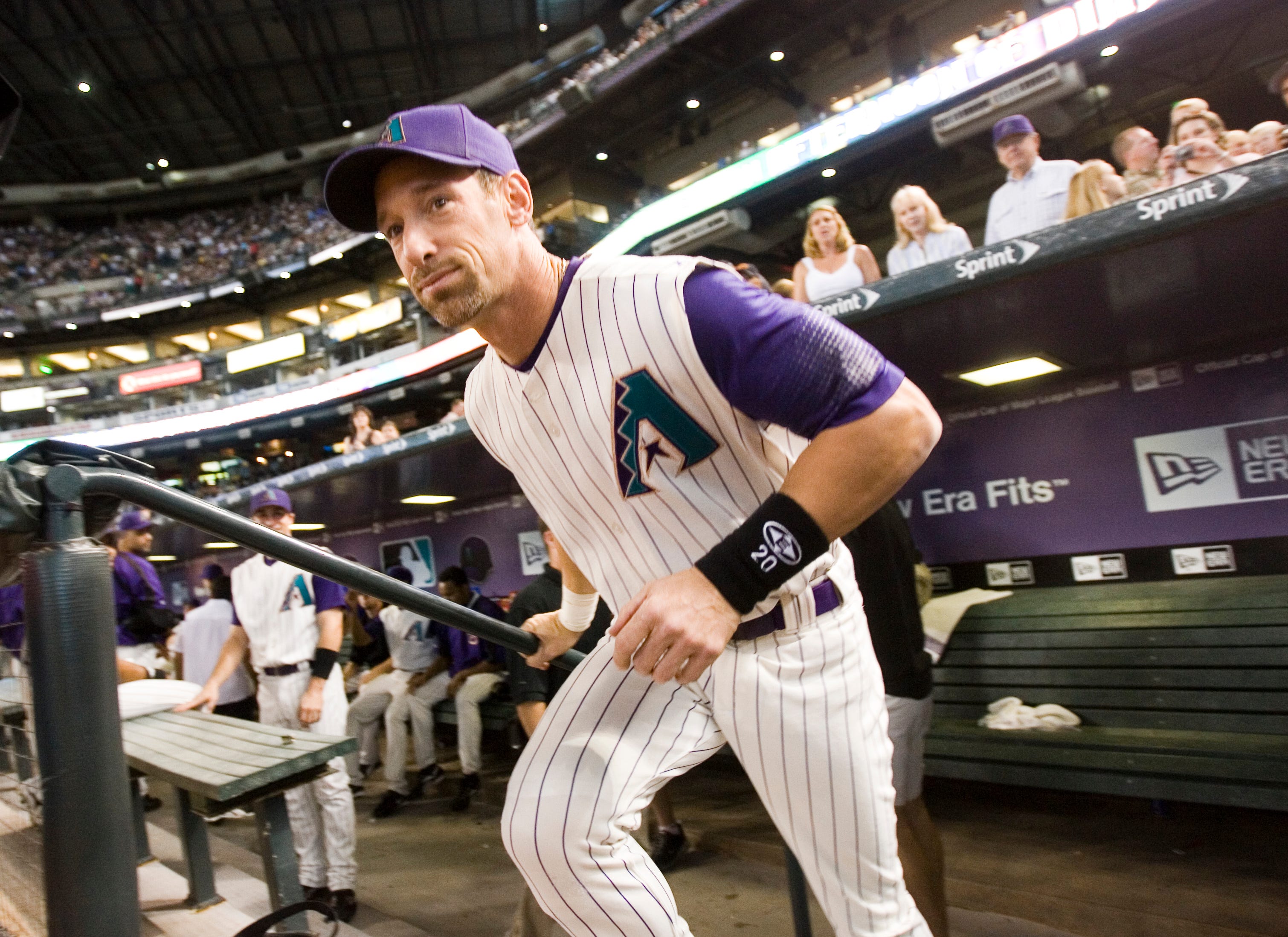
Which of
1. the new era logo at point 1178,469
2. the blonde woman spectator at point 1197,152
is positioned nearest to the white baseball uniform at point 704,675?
the blonde woman spectator at point 1197,152

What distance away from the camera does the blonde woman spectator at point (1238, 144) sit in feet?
13.7

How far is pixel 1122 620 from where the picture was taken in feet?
14.4

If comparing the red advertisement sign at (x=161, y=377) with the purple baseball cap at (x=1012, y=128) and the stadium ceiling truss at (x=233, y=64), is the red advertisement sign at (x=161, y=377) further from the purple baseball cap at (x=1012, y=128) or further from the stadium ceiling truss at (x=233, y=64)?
the purple baseball cap at (x=1012, y=128)

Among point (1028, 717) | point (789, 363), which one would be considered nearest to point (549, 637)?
point (789, 363)

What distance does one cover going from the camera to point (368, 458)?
25.2 feet

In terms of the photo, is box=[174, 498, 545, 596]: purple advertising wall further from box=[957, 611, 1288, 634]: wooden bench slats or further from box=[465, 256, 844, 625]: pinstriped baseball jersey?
box=[465, 256, 844, 625]: pinstriped baseball jersey

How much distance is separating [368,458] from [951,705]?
5589 mm

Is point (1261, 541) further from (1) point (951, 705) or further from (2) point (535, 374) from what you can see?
(2) point (535, 374)

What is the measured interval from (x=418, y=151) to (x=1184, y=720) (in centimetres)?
415

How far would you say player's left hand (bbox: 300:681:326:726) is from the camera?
425 cm

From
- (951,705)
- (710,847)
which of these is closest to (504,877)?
(710,847)

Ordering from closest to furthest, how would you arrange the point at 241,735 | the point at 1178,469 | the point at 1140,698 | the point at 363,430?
1. the point at 241,735
2. the point at 1140,698
3. the point at 1178,469
4. the point at 363,430

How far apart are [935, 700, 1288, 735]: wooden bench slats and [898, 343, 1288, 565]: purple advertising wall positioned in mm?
1514

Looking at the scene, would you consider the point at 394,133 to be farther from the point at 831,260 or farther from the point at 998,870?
the point at 831,260
